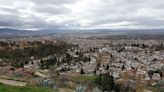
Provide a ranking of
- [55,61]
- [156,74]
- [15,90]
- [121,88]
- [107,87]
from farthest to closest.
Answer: [55,61], [156,74], [121,88], [107,87], [15,90]

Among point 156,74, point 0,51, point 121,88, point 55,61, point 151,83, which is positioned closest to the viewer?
point 121,88

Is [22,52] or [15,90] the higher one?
[15,90]

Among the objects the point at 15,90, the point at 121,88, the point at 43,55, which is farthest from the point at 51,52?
the point at 15,90

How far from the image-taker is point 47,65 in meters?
54.8

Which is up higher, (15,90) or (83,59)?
(15,90)

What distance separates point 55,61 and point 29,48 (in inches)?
597

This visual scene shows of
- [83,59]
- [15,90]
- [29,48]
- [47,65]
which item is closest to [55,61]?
[47,65]

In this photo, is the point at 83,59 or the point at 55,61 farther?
the point at 83,59

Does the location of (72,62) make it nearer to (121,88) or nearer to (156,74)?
(156,74)

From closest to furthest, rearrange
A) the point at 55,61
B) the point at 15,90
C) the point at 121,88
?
1. the point at 15,90
2. the point at 121,88
3. the point at 55,61

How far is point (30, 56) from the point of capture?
67312 millimetres

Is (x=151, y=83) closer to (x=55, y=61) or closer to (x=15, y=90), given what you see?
(x=55, y=61)

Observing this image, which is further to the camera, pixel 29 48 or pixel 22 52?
pixel 29 48

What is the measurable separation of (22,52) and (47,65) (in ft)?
47.2
